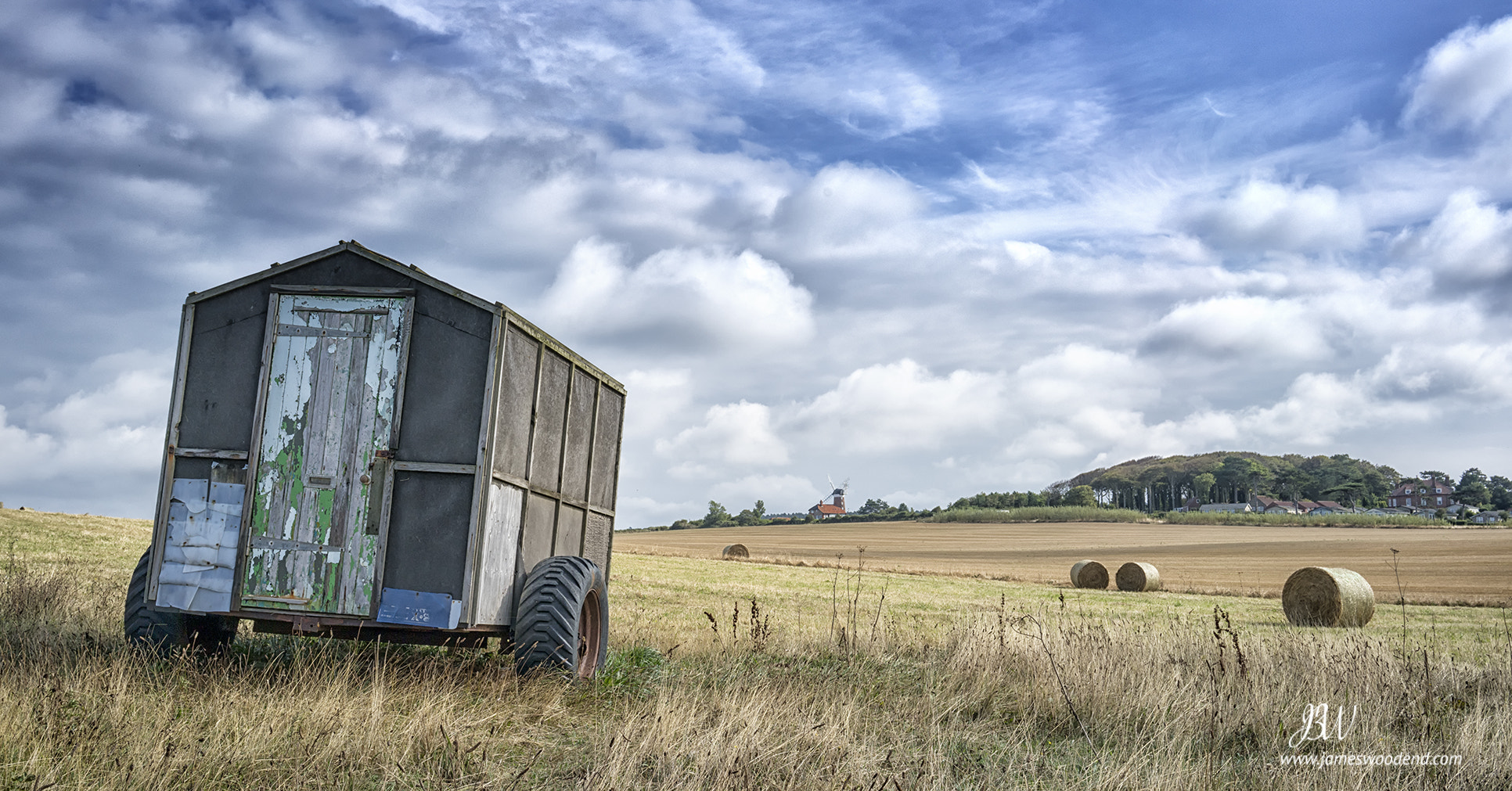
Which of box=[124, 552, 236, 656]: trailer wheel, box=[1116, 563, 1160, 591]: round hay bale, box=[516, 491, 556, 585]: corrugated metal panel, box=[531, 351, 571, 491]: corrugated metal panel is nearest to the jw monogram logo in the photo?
box=[516, 491, 556, 585]: corrugated metal panel

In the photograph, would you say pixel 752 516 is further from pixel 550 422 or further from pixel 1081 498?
pixel 550 422

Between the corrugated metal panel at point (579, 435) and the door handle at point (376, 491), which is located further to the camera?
the corrugated metal panel at point (579, 435)

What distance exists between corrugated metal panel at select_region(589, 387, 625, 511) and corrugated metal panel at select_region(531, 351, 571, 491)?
1.07 meters

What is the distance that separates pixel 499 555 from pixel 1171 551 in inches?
2199

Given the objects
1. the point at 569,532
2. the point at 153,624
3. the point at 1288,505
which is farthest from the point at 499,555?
the point at 1288,505

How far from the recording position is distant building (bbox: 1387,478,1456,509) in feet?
500

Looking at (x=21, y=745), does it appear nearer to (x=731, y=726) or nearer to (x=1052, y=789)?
(x=731, y=726)

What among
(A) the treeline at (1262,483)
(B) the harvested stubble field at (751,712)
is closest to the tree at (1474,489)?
(A) the treeline at (1262,483)

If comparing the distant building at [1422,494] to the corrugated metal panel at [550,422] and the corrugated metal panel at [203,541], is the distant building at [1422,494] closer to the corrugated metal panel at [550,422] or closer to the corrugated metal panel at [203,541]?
the corrugated metal panel at [550,422]

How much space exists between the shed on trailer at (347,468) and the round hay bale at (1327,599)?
20.3m

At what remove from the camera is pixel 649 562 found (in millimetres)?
30766

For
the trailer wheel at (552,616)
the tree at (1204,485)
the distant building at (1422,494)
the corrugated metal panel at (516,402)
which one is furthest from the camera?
the distant building at (1422,494)

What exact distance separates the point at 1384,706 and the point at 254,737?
7.76m

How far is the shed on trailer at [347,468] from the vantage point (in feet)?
24.1
